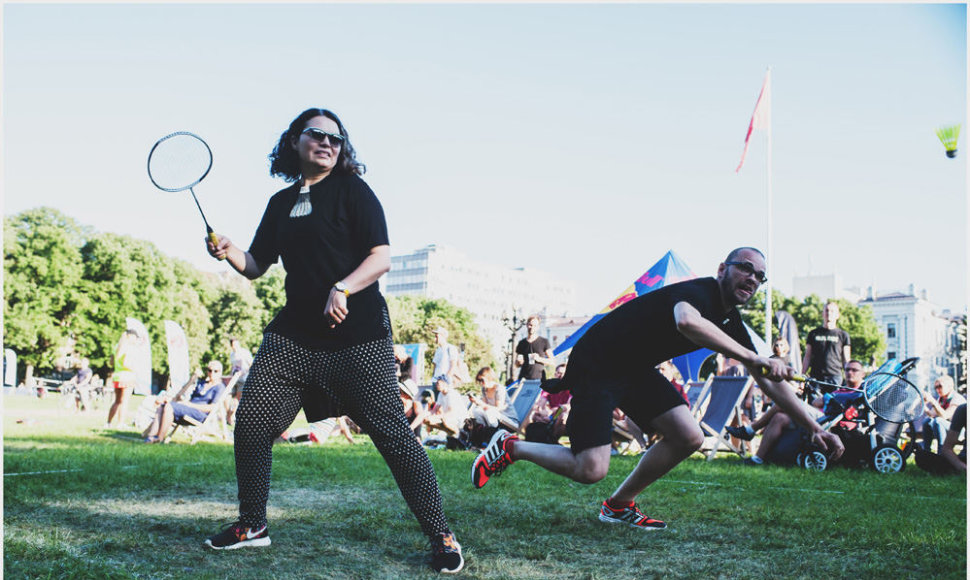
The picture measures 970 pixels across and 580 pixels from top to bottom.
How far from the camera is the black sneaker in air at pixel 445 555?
147 inches

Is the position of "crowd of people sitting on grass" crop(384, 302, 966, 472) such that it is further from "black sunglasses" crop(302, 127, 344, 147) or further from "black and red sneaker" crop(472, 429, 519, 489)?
"black sunglasses" crop(302, 127, 344, 147)

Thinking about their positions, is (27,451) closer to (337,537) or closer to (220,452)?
(220,452)

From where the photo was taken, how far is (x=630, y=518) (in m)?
5.00

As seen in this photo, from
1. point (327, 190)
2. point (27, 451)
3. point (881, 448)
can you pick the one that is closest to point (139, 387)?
point (27, 451)

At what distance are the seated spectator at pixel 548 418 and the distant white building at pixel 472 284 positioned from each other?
137m

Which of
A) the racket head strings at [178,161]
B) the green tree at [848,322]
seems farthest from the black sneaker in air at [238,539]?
the green tree at [848,322]

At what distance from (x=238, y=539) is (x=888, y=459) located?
7938 mm

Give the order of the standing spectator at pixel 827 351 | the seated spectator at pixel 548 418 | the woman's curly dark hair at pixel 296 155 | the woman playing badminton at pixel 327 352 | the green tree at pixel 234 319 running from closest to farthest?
the woman playing badminton at pixel 327 352, the woman's curly dark hair at pixel 296 155, the seated spectator at pixel 548 418, the standing spectator at pixel 827 351, the green tree at pixel 234 319

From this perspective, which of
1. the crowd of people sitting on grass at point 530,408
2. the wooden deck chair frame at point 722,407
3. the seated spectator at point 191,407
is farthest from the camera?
the seated spectator at point 191,407

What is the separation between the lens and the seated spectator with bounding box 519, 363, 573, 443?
11395 millimetres

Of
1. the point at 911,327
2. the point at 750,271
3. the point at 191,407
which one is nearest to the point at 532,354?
the point at 191,407

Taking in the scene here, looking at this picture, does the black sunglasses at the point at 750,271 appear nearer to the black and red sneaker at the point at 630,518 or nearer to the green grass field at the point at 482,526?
the green grass field at the point at 482,526

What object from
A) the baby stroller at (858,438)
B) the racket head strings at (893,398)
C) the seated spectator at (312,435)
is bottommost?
the seated spectator at (312,435)

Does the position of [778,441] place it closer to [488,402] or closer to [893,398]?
[893,398]
